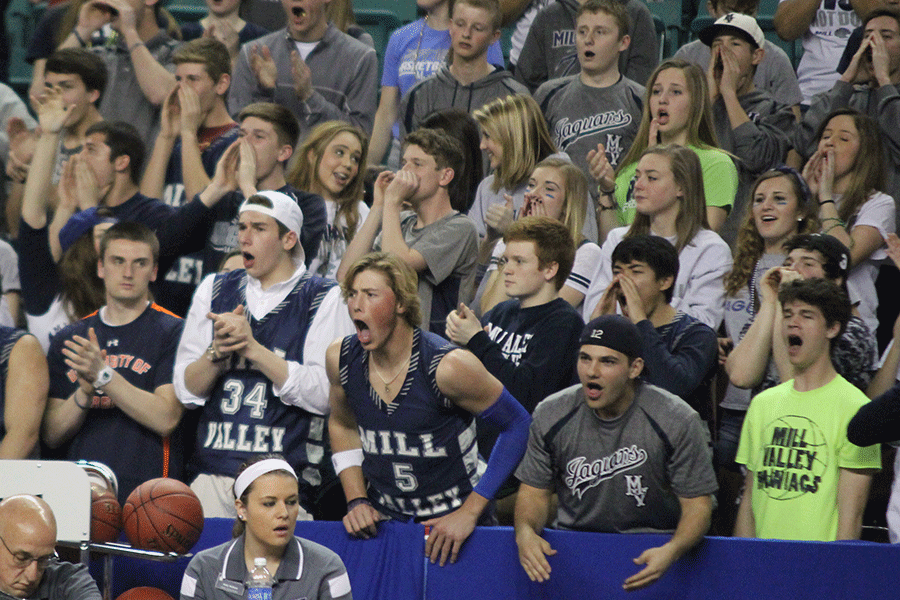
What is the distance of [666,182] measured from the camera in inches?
283

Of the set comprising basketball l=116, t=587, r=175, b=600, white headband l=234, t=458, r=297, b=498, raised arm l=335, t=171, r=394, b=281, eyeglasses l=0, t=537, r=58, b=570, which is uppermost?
raised arm l=335, t=171, r=394, b=281

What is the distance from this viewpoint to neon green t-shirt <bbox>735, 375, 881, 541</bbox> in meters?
5.62

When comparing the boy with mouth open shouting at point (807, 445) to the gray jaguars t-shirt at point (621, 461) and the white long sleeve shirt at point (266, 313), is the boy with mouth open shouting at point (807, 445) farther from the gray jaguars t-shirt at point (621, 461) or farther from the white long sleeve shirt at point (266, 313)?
the white long sleeve shirt at point (266, 313)

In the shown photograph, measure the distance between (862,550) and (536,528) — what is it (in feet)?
4.66

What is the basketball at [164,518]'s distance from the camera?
554 cm

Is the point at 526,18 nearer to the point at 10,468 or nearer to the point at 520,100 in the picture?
the point at 520,100

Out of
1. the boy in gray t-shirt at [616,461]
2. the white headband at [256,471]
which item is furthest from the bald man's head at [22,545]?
the boy in gray t-shirt at [616,461]

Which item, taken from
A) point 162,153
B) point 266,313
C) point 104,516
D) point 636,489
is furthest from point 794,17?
point 104,516

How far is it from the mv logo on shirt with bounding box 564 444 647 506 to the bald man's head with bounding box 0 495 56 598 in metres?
2.28

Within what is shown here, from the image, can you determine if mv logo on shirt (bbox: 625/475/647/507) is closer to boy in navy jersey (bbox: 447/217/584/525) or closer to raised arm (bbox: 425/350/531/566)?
raised arm (bbox: 425/350/531/566)

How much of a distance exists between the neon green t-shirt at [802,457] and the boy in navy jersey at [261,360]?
7.13 feet

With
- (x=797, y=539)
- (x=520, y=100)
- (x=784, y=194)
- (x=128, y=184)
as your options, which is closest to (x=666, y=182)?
(x=784, y=194)

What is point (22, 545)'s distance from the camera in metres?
4.81

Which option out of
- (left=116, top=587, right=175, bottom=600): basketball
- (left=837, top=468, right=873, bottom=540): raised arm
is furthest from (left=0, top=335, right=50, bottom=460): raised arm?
(left=837, top=468, right=873, bottom=540): raised arm
